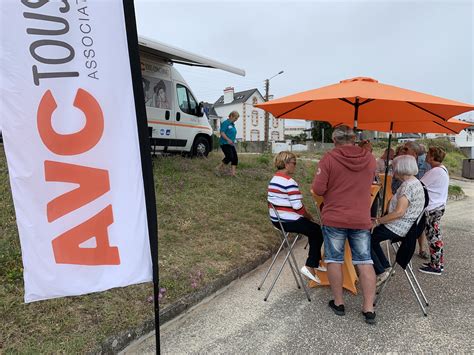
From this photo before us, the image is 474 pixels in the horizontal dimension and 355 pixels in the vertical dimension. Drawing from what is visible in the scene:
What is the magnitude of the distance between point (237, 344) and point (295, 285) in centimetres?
133

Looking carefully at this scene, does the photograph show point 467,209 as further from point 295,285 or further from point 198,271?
point 198,271

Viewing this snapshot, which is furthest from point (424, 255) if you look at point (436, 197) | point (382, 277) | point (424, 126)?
point (424, 126)

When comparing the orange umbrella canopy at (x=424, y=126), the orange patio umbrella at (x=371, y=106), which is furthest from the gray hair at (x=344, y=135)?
the orange umbrella canopy at (x=424, y=126)

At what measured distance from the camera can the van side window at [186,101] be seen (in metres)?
8.86

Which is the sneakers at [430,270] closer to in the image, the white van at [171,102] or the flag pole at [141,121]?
the flag pole at [141,121]

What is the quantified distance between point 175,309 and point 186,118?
21.2 feet

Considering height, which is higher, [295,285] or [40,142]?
[40,142]

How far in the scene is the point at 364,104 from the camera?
4.39m

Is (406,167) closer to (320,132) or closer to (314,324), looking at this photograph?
(314,324)

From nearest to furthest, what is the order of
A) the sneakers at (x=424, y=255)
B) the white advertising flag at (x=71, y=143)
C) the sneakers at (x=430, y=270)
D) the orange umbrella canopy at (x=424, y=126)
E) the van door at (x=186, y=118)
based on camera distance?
the white advertising flag at (x=71, y=143), the sneakers at (x=430, y=270), the sneakers at (x=424, y=255), the orange umbrella canopy at (x=424, y=126), the van door at (x=186, y=118)

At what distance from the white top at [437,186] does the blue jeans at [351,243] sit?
1567 mm

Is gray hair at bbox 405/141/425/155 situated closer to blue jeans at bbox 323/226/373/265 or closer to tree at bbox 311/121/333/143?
blue jeans at bbox 323/226/373/265

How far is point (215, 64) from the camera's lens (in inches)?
331

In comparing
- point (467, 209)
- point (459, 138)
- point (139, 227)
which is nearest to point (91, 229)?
point (139, 227)
